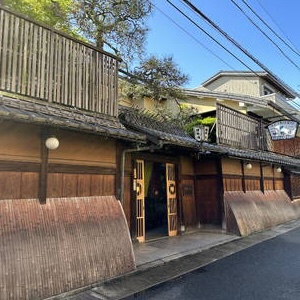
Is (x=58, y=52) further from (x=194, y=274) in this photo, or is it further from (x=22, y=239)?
(x=194, y=274)

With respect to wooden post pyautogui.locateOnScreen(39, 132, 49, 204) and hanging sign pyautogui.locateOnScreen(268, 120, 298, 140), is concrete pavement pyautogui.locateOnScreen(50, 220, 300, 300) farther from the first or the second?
hanging sign pyautogui.locateOnScreen(268, 120, 298, 140)

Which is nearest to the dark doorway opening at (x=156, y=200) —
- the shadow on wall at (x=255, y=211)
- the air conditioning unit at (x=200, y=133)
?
the air conditioning unit at (x=200, y=133)

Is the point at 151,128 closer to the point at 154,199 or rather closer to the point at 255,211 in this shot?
the point at 154,199

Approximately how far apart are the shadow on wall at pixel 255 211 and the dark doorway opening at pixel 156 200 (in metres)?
2.58

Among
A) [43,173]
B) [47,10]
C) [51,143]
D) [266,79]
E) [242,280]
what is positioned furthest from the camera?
[266,79]

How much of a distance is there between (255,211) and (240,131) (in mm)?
4097

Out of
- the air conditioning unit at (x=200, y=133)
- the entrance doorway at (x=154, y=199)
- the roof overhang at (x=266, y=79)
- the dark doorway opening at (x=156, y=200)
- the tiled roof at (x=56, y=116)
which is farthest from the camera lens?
the roof overhang at (x=266, y=79)

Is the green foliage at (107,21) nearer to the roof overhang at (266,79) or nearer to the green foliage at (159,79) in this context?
the green foliage at (159,79)

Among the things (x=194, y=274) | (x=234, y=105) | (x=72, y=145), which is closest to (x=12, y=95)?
(x=72, y=145)

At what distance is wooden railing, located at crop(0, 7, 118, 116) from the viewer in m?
5.80

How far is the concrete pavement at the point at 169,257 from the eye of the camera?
5488mm

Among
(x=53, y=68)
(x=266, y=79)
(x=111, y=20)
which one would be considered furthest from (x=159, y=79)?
(x=266, y=79)

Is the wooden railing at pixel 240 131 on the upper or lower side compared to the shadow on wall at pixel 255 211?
upper

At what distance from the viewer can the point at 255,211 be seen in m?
12.8
